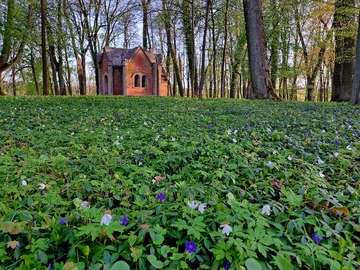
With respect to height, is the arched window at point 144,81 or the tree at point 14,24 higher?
the tree at point 14,24

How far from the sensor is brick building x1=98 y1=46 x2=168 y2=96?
27.5 m

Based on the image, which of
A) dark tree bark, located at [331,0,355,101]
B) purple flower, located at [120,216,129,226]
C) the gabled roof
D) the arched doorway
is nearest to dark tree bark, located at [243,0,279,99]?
dark tree bark, located at [331,0,355,101]

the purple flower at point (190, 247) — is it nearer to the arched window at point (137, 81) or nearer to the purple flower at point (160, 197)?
the purple flower at point (160, 197)

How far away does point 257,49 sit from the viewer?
11039 millimetres

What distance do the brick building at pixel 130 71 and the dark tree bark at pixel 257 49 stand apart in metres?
17.5

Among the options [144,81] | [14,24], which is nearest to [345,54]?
[14,24]

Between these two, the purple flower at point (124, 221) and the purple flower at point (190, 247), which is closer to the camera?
the purple flower at point (190, 247)

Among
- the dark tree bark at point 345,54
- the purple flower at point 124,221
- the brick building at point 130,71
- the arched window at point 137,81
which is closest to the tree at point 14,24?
the brick building at point 130,71

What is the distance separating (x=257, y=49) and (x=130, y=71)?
19415 millimetres

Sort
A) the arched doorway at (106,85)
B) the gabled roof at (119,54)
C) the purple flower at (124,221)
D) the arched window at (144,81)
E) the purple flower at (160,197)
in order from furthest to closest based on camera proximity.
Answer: the arched window at (144,81), the arched doorway at (106,85), the gabled roof at (119,54), the purple flower at (160,197), the purple flower at (124,221)

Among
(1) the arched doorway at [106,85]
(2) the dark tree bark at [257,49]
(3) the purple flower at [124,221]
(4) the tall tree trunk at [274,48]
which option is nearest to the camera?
(3) the purple flower at [124,221]

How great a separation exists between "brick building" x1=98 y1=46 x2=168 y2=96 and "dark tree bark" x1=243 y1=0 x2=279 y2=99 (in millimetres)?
17533

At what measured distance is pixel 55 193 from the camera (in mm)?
1619

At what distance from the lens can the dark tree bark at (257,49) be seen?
36.0 ft
